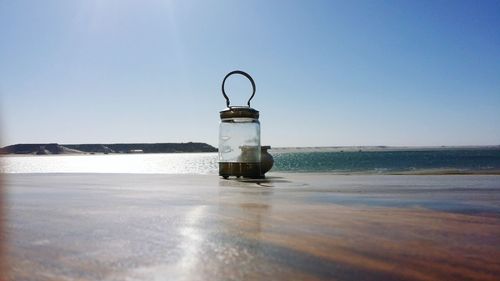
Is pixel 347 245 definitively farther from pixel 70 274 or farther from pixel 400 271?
pixel 70 274

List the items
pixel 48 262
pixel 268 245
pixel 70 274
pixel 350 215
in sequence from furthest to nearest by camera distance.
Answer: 1. pixel 350 215
2. pixel 268 245
3. pixel 48 262
4. pixel 70 274

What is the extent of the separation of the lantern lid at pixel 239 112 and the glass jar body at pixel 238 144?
0.22ft

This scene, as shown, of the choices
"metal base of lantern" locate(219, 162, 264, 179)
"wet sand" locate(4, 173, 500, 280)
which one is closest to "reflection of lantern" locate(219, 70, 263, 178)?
"metal base of lantern" locate(219, 162, 264, 179)

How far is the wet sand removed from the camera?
4.26ft

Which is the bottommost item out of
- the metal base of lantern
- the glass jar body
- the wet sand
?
the wet sand

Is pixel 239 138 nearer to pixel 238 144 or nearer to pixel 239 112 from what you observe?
pixel 238 144

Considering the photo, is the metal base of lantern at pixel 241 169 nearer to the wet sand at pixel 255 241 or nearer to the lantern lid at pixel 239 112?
the lantern lid at pixel 239 112

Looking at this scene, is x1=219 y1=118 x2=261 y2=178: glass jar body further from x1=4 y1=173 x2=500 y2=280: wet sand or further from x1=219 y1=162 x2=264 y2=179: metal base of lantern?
x1=4 y1=173 x2=500 y2=280: wet sand

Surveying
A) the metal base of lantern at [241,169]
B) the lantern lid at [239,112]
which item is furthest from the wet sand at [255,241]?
the lantern lid at [239,112]

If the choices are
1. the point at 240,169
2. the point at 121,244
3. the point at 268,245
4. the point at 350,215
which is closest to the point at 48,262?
the point at 121,244

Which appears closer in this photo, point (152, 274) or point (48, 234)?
point (152, 274)

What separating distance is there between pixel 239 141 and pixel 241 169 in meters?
0.46

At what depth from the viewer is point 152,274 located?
1273mm

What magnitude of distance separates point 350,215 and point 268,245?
1020 mm
